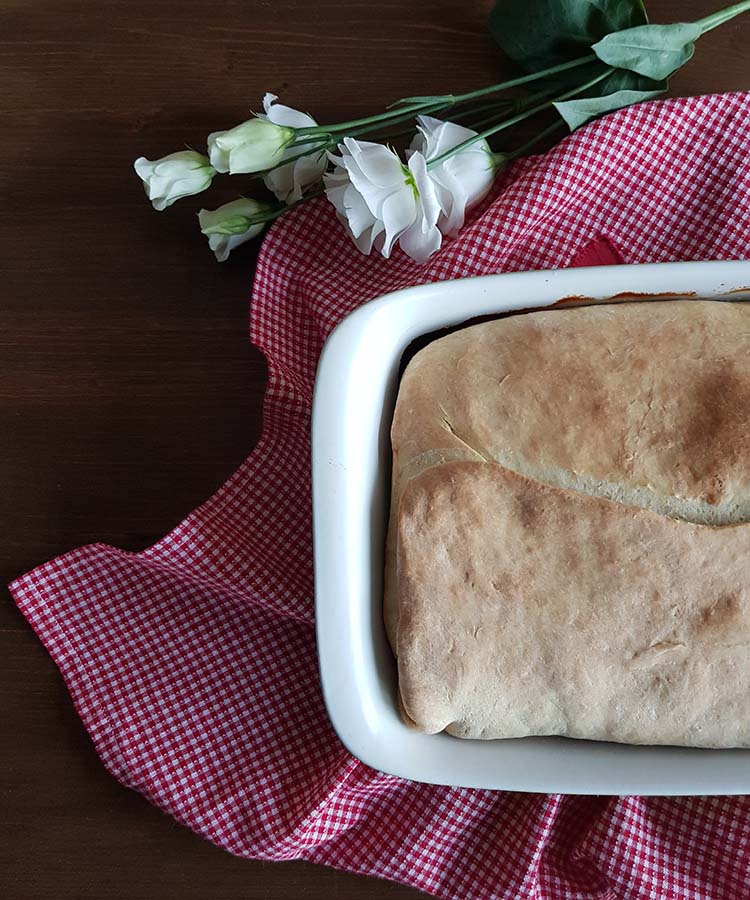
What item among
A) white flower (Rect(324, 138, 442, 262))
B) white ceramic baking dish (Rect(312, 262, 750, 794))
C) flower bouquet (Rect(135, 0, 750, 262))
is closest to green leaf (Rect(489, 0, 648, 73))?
flower bouquet (Rect(135, 0, 750, 262))

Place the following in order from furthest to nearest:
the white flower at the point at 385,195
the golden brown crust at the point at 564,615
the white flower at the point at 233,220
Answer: the white flower at the point at 233,220 < the white flower at the point at 385,195 < the golden brown crust at the point at 564,615

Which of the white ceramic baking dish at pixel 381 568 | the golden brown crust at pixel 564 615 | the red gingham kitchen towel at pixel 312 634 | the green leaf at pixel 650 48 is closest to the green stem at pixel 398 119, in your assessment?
the red gingham kitchen towel at pixel 312 634

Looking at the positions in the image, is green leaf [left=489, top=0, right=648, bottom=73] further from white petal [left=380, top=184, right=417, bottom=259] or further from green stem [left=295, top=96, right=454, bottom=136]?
white petal [left=380, top=184, right=417, bottom=259]

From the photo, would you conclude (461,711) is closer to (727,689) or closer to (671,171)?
(727,689)

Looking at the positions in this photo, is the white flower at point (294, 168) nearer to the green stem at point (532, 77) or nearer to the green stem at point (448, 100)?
the green stem at point (448, 100)

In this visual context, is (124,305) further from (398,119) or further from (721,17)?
(721,17)

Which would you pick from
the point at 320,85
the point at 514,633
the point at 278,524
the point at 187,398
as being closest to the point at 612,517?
the point at 514,633
